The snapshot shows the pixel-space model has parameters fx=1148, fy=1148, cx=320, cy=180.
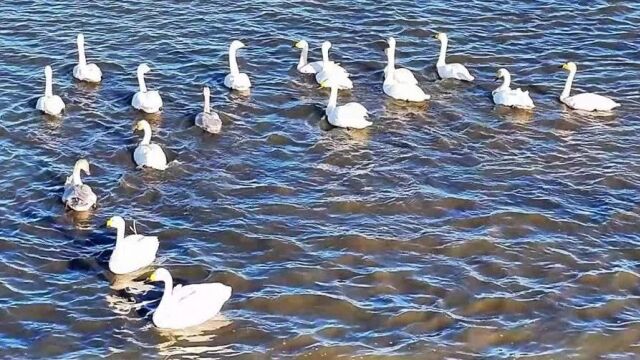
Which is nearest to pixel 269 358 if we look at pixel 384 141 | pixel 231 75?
pixel 384 141

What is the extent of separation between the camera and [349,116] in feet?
73.7

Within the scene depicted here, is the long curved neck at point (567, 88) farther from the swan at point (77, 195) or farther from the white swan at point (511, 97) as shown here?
the swan at point (77, 195)

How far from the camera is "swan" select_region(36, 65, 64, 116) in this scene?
74.8 ft

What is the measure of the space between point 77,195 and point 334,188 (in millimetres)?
4470

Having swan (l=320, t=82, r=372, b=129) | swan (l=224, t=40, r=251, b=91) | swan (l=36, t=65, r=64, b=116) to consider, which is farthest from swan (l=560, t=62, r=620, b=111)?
swan (l=36, t=65, r=64, b=116)

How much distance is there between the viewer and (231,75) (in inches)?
948

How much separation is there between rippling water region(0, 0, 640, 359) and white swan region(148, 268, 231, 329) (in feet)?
0.72

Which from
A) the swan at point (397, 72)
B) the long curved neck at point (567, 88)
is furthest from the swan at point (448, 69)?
the long curved neck at point (567, 88)

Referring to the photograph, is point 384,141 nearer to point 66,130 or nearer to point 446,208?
point 446,208

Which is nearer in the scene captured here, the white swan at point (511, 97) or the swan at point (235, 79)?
the white swan at point (511, 97)

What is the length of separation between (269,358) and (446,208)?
514cm

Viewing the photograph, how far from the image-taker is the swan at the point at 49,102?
898 inches

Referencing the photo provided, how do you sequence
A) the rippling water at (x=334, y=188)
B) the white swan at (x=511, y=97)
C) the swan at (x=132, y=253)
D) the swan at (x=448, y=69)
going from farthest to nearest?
the swan at (x=448, y=69) < the white swan at (x=511, y=97) < the swan at (x=132, y=253) < the rippling water at (x=334, y=188)

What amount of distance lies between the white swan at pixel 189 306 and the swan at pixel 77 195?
11.0 feet
